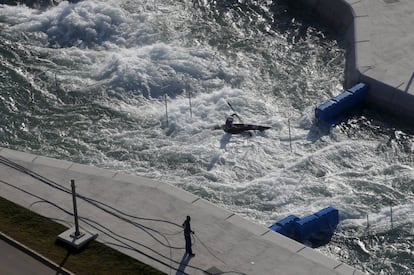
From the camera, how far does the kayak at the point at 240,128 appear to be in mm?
27953

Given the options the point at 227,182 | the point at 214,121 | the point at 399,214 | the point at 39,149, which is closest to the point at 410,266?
the point at 399,214

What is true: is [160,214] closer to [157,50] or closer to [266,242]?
[266,242]

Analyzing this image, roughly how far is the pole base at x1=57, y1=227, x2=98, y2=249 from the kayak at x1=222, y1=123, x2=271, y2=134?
7430 mm

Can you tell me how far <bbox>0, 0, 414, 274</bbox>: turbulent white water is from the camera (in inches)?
984

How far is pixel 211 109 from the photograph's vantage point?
2911cm

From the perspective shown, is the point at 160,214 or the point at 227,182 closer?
the point at 160,214

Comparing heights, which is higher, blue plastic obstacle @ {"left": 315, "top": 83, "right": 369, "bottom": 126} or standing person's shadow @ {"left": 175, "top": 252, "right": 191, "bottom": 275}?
standing person's shadow @ {"left": 175, "top": 252, "right": 191, "bottom": 275}

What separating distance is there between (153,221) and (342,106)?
359 inches

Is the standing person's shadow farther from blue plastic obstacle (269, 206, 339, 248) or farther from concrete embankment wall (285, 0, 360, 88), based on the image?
concrete embankment wall (285, 0, 360, 88)

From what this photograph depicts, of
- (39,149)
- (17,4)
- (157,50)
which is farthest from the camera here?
(17,4)

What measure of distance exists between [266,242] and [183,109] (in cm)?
843

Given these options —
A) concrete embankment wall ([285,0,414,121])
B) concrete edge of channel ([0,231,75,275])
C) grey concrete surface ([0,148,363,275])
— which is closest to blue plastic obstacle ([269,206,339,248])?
grey concrete surface ([0,148,363,275])

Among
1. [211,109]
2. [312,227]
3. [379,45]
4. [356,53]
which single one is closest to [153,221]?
[312,227]

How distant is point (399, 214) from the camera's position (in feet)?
79.8
